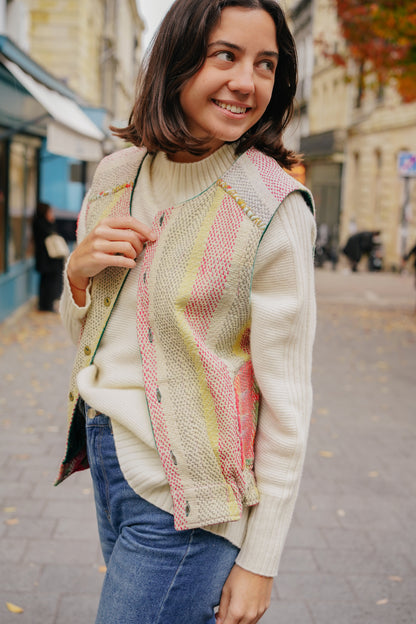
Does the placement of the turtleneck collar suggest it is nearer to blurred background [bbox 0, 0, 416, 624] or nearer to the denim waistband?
blurred background [bbox 0, 0, 416, 624]

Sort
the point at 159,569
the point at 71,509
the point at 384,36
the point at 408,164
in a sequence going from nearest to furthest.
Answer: the point at 159,569
the point at 71,509
the point at 384,36
the point at 408,164

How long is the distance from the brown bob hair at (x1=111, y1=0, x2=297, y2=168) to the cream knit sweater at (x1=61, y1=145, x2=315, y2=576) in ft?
0.77

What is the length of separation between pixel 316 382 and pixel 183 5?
21.6ft

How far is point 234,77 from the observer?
5.08 ft

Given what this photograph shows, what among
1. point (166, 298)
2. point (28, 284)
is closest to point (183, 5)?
point (166, 298)

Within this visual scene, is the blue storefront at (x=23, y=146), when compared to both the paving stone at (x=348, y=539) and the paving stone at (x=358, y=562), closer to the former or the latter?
the paving stone at (x=348, y=539)

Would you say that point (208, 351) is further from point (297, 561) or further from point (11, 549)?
point (11, 549)

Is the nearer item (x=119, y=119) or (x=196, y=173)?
(x=196, y=173)

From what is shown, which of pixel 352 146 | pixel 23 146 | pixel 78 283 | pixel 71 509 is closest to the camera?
pixel 78 283

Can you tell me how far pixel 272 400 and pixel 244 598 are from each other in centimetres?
40

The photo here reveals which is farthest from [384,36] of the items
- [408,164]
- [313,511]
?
[313,511]

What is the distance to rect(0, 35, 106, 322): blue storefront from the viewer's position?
1000cm

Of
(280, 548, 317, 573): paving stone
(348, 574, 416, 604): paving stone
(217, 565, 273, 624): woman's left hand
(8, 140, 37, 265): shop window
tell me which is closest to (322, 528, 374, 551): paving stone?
(280, 548, 317, 573): paving stone

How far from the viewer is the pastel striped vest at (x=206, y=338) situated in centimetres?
152
